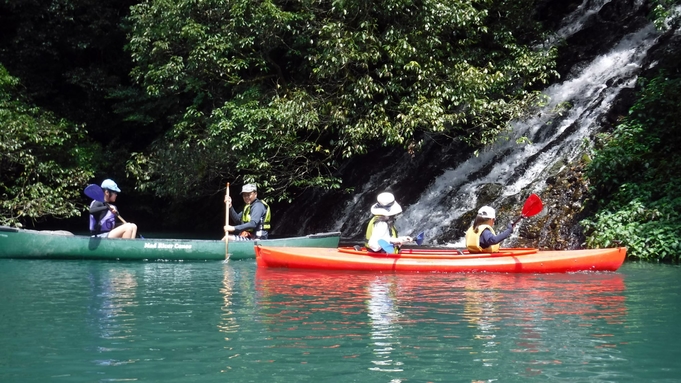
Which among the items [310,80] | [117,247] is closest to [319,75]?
[310,80]

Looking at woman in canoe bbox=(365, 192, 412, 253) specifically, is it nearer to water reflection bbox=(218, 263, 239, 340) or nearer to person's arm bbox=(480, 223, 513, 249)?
person's arm bbox=(480, 223, 513, 249)

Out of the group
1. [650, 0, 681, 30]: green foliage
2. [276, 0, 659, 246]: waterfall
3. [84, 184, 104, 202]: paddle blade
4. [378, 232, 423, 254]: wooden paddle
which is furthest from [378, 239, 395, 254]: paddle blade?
[650, 0, 681, 30]: green foliage

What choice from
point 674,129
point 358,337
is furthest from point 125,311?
point 674,129

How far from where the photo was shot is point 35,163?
19188mm

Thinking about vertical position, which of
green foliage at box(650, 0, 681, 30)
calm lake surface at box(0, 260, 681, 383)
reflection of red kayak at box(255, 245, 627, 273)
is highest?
green foliage at box(650, 0, 681, 30)

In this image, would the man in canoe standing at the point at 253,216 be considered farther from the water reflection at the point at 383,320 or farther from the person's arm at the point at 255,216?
the water reflection at the point at 383,320

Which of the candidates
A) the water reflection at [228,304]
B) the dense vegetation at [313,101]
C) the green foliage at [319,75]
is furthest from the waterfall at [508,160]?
the water reflection at [228,304]

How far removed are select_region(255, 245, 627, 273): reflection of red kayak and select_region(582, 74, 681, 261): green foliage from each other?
1908 mm

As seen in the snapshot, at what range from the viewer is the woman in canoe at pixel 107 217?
13992 mm

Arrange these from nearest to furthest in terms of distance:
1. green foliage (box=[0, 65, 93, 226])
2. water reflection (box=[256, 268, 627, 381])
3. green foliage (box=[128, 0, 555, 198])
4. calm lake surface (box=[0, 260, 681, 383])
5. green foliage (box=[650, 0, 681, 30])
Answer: calm lake surface (box=[0, 260, 681, 383]) → water reflection (box=[256, 268, 627, 381]) → green foliage (box=[650, 0, 681, 30]) → green foliage (box=[128, 0, 555, 198]) → green foliage (box=[0, 65, 93, 226])

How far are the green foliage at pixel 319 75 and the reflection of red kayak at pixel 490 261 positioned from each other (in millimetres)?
4930

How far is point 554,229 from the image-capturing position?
50.0 ft

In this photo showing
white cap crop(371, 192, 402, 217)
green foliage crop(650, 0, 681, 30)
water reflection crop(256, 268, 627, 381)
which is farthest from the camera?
green foliage crop(650, 0, 681, 30)

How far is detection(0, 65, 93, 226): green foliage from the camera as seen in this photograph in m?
18.7
